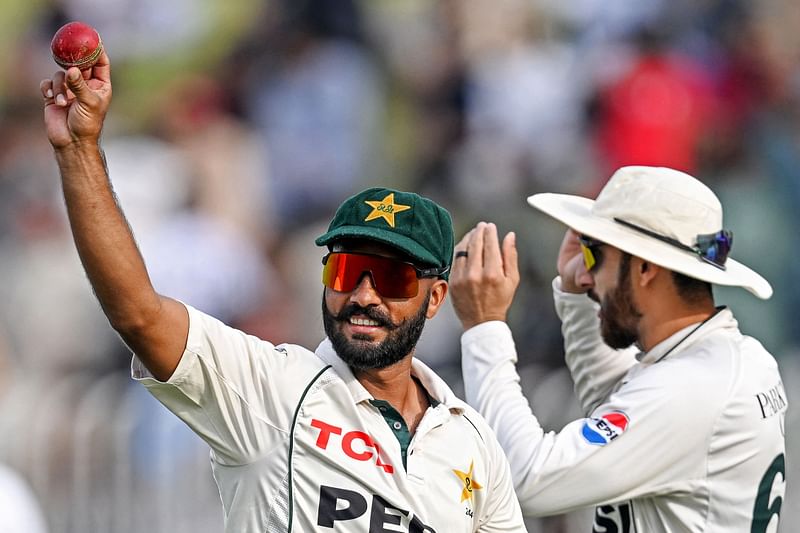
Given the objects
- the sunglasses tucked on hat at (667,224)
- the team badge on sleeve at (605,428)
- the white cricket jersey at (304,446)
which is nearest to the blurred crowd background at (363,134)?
the sunglasses tucked on hat at (667,224)

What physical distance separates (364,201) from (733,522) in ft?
4.76

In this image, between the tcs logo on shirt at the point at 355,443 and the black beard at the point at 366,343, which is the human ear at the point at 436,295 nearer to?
the black beard at the point at 366,343

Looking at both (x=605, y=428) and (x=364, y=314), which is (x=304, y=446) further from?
(x=605, y=428)

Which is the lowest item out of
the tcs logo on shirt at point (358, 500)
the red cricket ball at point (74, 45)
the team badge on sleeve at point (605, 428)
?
the tcs logo on shirt at point (358, 500)

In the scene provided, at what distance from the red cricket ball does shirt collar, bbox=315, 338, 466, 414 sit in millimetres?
1023

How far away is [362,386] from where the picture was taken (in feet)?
10.6

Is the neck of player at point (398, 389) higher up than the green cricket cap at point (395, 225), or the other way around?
the green cricket cap at point (395, 225)

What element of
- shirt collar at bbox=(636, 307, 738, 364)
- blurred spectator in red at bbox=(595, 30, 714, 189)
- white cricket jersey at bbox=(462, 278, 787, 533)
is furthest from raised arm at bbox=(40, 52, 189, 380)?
blurred spectator in red at bbox=(595, 30, 714, 189)

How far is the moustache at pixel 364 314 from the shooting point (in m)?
3.19

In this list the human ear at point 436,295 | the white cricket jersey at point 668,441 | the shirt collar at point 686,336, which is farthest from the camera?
the shirt collar at point 686,336

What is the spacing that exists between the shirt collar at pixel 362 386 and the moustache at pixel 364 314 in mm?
106

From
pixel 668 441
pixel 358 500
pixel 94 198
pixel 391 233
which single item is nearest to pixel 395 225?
pixel 391 233

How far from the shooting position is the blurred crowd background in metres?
7.72

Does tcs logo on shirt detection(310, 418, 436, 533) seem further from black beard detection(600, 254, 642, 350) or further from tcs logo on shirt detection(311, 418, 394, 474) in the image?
black beard detection(600, 254, 642, 350)
